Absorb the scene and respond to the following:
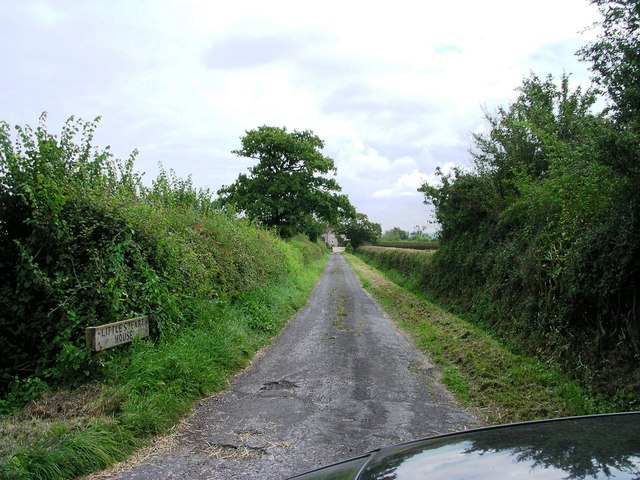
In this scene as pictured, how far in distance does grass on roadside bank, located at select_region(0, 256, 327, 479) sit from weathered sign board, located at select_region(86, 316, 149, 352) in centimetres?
19

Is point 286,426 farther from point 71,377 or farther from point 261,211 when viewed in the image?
point 261,211

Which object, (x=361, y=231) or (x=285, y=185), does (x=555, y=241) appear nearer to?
(x=285, y=185)

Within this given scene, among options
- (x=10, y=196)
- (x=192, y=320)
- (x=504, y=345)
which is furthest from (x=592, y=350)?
(x=10, y=196)

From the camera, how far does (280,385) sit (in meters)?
6.63

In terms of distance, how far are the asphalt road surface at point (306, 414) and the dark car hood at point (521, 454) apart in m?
2.03

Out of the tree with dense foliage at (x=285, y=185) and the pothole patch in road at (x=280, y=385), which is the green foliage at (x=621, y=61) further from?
the tree with dense foliage at (x=285, y=185)

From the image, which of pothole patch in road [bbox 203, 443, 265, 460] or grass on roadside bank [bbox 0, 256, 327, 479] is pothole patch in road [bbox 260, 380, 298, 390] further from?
pothole patch in road [bbox 203, 443, 265, 460]

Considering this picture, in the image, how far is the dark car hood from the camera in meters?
1.86

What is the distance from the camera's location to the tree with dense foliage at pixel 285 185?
119ft

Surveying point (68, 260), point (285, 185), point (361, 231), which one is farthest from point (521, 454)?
point (361, 231)

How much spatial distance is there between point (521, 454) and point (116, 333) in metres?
5.26

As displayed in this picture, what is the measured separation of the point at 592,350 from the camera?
6.56 m

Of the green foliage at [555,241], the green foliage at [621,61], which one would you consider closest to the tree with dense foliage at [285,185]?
the green foliage at [555,241]

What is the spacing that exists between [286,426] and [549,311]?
5575 mm
